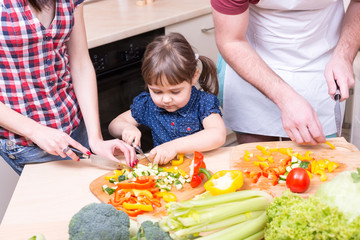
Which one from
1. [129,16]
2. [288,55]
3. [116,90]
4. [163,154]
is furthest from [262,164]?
[129,16]

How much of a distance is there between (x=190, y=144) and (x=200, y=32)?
1.38m

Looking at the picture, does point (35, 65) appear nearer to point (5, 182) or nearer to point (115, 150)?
point (115, 150)

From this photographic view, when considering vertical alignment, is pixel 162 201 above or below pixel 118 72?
above

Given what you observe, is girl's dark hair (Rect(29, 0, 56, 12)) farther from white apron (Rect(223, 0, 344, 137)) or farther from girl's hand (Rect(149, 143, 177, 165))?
white apron (Rect(223, 0, 344, 137))

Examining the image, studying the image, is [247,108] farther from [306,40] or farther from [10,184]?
[10,184]

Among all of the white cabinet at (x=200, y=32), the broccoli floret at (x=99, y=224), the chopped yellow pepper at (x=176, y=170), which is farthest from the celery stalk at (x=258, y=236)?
the white cabinet at (x=200, y=32)

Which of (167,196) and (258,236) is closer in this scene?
(258,236)

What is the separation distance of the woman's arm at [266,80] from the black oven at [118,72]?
884 millimetres

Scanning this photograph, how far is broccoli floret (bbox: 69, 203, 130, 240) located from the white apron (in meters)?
0.90

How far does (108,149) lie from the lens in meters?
1.44

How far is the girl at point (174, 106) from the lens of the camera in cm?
147

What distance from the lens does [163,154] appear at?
4.63 feet

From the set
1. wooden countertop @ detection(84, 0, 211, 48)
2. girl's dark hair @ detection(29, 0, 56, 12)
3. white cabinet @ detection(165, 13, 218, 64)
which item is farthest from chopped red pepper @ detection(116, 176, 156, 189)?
white cabinet @ detection(165, 13, 218, 64)

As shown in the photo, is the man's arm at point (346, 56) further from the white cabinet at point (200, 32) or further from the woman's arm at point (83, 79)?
the white cabinet at point (200, 32)
